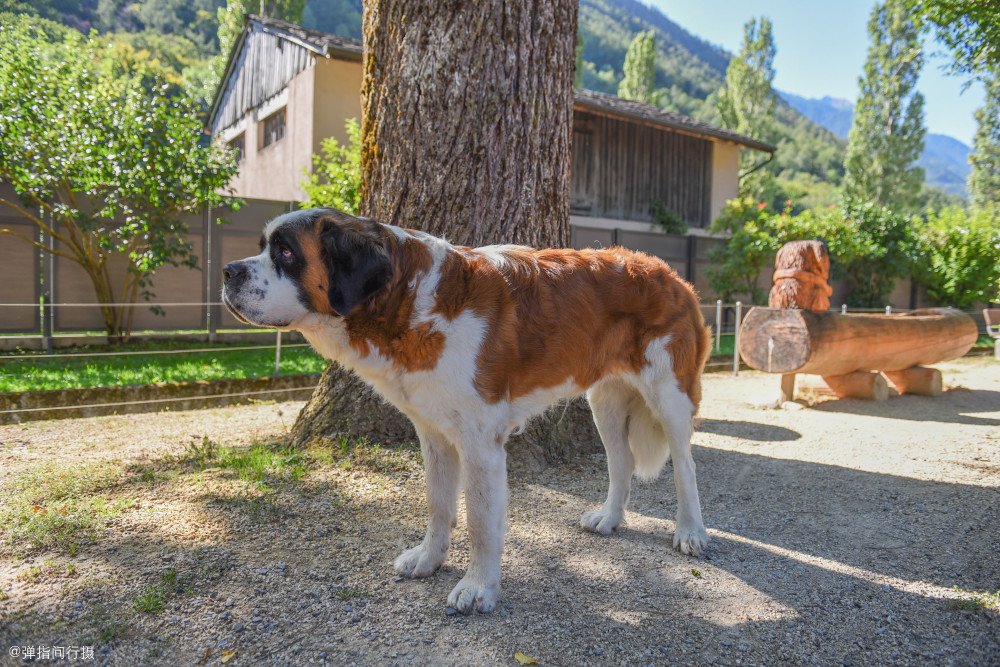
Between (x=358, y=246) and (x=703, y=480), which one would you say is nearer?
(x=358, y=246)

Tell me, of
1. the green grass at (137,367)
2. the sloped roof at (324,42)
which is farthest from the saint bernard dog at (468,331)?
the sloped roof at (324,42)

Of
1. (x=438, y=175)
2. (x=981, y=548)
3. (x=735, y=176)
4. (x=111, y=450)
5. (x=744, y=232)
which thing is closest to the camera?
(x=981, y=548)

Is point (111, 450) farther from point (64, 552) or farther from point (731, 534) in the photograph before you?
point (731, 534)

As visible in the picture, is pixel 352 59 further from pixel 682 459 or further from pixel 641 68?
pixel 641 68

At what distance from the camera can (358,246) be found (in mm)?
2473

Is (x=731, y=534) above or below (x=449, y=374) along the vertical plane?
below

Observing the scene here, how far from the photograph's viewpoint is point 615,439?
359cm

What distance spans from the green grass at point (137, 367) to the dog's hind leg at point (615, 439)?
4.95m

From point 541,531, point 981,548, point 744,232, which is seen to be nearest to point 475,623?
point 541,531

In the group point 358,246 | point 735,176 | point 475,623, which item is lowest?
point 475,623

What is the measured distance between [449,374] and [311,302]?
65cm

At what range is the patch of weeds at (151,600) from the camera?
2.52 m

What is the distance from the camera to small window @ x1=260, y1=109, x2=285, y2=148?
1944cm

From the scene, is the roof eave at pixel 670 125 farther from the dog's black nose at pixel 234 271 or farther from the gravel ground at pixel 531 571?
the dog's black nose at pixel 234 271
